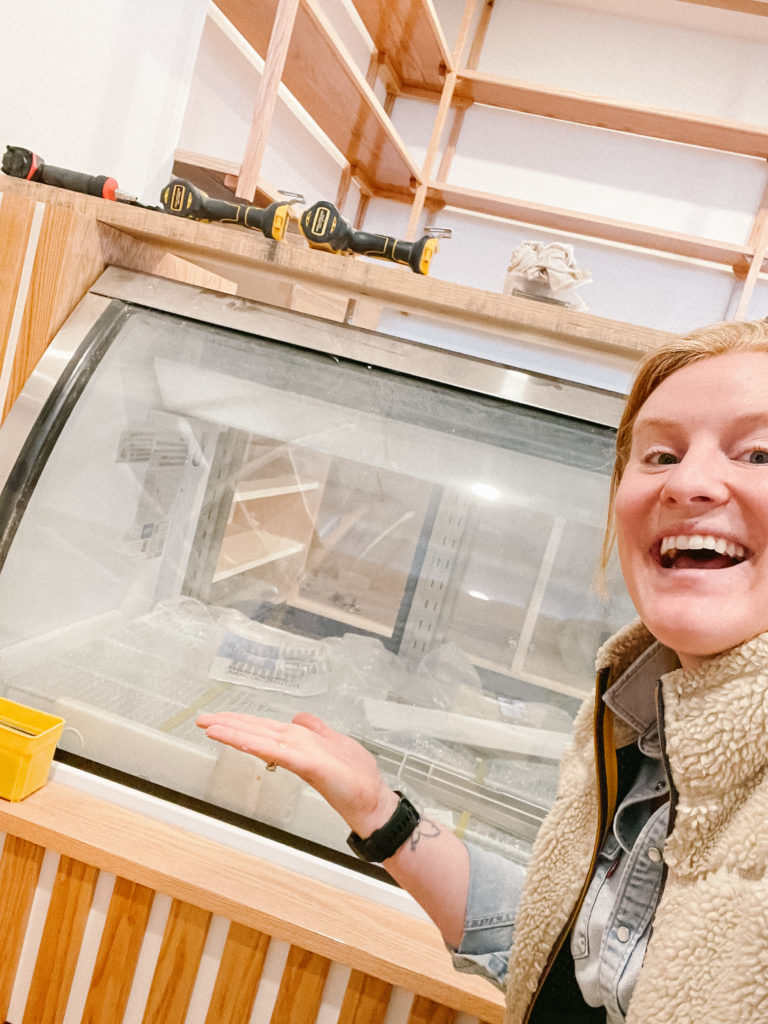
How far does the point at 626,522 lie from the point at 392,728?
1.95 ft

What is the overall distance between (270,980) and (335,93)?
2821mm

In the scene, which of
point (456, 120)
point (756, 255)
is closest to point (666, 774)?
point (756, 255)

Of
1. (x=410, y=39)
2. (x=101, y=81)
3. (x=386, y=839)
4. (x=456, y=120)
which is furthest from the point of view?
(x=456, y=120)

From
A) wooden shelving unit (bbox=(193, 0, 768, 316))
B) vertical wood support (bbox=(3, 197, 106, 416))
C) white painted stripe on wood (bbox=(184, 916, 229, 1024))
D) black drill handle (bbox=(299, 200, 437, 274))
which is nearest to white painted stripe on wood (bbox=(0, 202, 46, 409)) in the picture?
vertical wood support (bbox=(3, 197, 106, 416))

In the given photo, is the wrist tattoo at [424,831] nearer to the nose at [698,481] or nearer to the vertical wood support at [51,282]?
the nose at [698,481]

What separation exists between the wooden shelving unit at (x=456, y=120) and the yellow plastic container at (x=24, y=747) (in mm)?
2395

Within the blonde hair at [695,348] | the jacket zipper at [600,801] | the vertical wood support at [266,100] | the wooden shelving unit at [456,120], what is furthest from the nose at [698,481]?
the wooden shelving unit at [456,120]

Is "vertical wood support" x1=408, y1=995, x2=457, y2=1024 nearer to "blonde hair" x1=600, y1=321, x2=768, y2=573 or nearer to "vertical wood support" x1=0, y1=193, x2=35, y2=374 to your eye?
"blonde hair" x1=600, y1=321, x2=768, y2=573

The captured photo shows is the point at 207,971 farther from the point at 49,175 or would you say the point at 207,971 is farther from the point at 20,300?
the point at 49,175

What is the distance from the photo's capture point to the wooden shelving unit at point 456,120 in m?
2.92

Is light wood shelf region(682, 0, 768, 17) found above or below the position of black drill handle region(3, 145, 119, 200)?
above

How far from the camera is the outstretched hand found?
732 millimetres

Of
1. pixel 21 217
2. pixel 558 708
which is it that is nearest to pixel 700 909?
pixel 558 708

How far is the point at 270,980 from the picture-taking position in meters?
0.93
